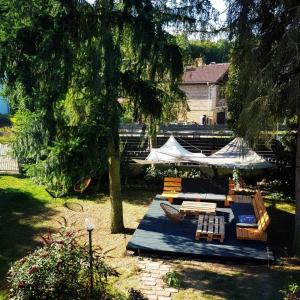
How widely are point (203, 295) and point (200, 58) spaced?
6346 millimetres

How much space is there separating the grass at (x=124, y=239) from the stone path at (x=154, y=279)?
165 mm

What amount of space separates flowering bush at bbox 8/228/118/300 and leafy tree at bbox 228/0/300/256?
14.8 feet

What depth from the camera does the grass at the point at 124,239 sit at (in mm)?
8070

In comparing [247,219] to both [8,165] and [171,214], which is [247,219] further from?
[8,165]

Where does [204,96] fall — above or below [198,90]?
below

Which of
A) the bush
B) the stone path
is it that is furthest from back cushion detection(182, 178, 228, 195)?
the stone path

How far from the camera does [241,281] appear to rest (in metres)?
8.34

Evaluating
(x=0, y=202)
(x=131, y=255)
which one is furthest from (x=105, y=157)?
(x=0, y=202)

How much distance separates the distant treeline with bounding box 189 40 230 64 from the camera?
968 cm

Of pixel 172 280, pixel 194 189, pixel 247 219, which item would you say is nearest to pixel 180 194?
pixel 194 189

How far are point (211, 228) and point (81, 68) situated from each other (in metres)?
5.33

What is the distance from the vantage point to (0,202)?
14422 millimetres

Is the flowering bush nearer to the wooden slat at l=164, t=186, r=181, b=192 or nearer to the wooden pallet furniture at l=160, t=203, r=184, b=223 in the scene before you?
the wooden pallet furniture at l=160, t=203, r=184, b=223

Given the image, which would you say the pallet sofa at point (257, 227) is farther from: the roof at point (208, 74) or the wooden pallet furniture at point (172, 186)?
the roof at point (208, 74)
